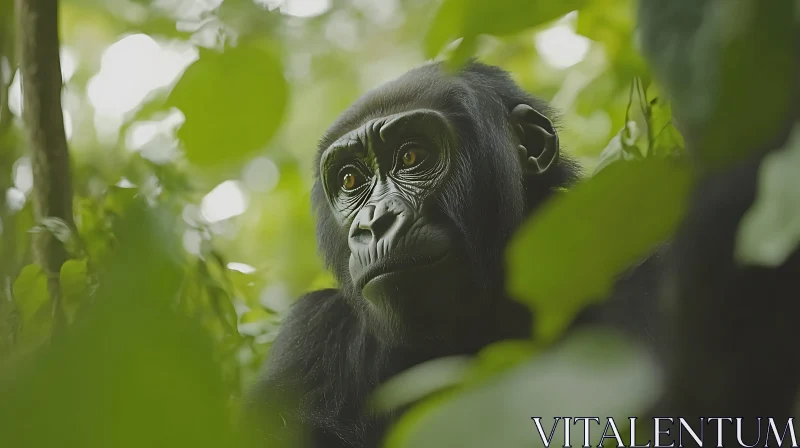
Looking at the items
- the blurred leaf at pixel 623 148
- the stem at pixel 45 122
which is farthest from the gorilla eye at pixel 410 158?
the stem at pixel 45 122

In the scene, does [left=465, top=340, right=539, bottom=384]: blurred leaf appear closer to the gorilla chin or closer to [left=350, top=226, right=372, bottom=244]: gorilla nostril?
the gorilla chin

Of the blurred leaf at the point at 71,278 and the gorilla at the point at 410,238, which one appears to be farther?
the gorilla at the point at 410,238

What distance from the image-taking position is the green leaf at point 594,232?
514 millimetres

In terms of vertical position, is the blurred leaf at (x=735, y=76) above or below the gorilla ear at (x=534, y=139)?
below

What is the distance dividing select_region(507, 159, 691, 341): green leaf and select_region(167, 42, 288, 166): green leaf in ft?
1.35

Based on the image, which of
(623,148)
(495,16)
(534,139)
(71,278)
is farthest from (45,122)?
(495,16)

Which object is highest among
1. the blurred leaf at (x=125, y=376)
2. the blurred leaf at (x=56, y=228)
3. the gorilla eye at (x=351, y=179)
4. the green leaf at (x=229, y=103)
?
the gorilla eye at (x=351, y=179)

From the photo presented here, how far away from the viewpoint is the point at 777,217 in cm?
44

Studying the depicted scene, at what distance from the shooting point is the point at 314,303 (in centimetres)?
347

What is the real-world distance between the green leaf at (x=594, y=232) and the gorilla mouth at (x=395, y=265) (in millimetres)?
2040

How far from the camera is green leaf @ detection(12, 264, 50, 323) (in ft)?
6.77

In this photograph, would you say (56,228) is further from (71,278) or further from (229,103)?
(229,103)

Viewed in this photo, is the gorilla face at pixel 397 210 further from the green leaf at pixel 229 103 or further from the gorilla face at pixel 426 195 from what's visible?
the green leaf at pixel 229 103

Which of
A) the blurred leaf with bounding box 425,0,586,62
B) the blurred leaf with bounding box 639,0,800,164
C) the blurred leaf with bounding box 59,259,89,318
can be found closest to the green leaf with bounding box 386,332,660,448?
the blurred leaf with bounding box 639,0,800,164
